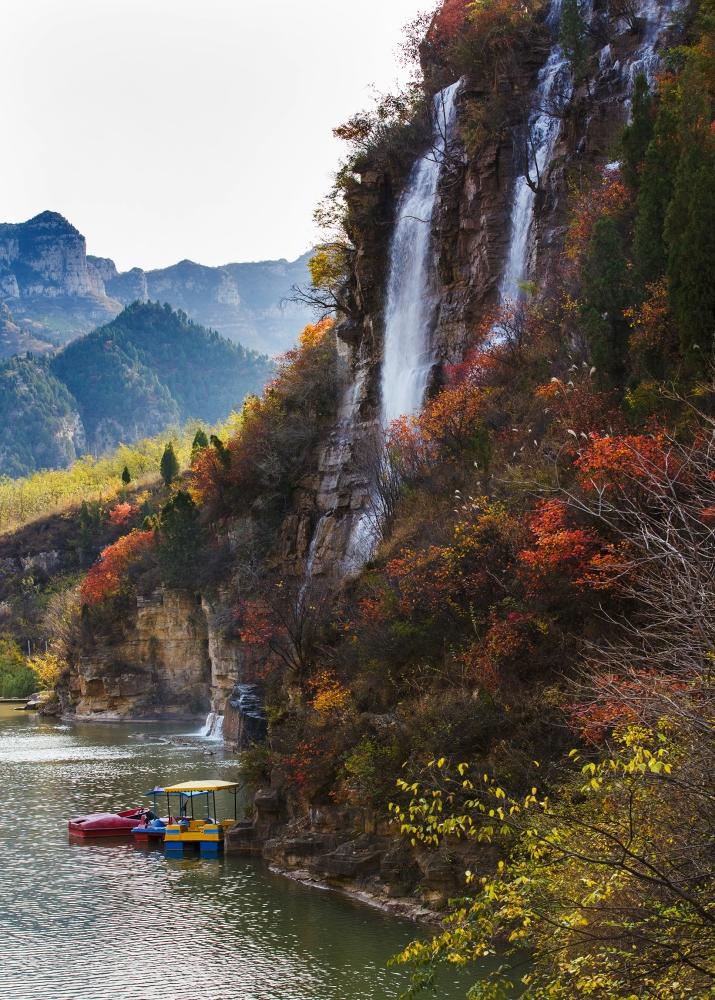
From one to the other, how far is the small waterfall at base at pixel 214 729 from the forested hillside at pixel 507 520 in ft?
7.44

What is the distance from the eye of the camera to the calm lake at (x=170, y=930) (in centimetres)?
2078

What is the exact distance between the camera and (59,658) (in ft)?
287

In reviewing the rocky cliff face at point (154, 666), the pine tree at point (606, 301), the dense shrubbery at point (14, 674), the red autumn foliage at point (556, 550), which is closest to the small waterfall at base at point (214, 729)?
the rocky cliff face at point (154, 666)

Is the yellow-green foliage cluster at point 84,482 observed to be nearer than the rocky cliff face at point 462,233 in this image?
No

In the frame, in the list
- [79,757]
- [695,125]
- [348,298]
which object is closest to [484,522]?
[695,125]

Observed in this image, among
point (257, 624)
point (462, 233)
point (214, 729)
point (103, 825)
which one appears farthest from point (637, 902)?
point (214, 729)

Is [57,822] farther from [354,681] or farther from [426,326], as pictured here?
[426,326]

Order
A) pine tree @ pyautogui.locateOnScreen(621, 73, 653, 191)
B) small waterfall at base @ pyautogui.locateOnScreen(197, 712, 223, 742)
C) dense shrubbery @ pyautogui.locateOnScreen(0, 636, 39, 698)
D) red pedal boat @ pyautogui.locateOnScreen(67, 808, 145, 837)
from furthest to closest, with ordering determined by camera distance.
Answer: dense shrubbery @ pyautogui.locateOnScreen(0, 636, 39, 698) < small waterfall at base @ pyautogui.locateOnScreen(197, 712, 223, 742) < red pedal boat @ pyautogui.locateOnScreen(67, 808, 145, 837) < pine tree @ pyautogui.locateOnScreen(621, 73, 653, 191)

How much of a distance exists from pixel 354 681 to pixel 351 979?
11790mm

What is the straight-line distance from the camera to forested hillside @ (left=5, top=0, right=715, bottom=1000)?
38.8 feet

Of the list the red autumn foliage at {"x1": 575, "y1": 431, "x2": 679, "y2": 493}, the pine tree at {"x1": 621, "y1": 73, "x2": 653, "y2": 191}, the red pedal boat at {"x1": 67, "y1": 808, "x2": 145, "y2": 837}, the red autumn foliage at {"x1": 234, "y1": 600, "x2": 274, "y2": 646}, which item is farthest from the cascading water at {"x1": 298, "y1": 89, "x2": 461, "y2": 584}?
the red autumn foliage at {"x1": 575, "y1": 431, "x2": 679, "y2": 493}

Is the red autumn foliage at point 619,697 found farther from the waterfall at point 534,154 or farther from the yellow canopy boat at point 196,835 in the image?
the waterfall at point 534,154

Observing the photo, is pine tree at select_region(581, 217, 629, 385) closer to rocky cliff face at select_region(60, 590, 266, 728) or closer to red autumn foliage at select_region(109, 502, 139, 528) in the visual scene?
rocky cliff face at select_region(60, 590, 266, 728)

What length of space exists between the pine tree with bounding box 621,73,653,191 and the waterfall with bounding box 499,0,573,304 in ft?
28.7
